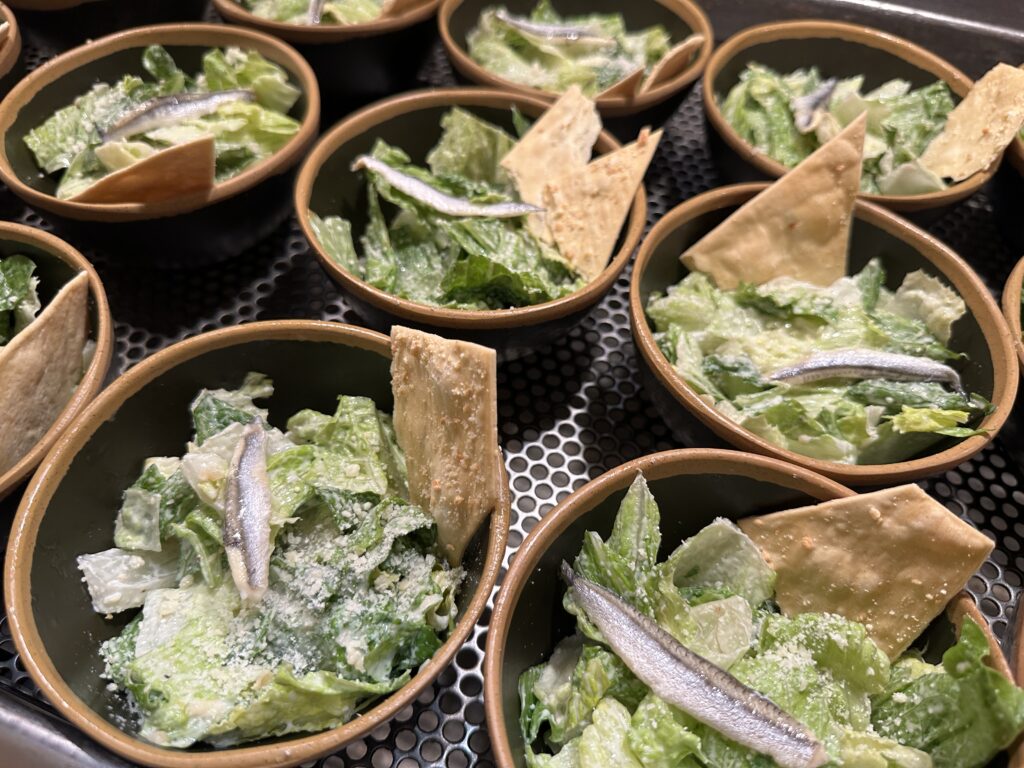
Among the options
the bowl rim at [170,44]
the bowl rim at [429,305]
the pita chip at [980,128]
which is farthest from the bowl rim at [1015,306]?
the bowl rim at [170,44]

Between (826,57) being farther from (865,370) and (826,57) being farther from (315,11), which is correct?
(315,11)

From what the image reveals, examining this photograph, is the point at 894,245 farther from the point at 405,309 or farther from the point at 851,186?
the point at 405,309

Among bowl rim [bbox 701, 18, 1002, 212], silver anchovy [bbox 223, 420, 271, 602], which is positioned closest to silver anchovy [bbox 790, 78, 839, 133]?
bowl rim [bbox 701, 18, 1002, 212]

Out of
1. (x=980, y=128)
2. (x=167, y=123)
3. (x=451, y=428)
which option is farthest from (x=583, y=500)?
(x=980, y=128)

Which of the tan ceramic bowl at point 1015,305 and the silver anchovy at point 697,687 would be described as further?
the tan ceramic bowl at point 1015,305

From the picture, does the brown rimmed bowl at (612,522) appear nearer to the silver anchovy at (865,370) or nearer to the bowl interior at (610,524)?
the bowl interior at (610,524)

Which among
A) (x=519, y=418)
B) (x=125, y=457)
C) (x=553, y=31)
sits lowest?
(x=519, y=418)
